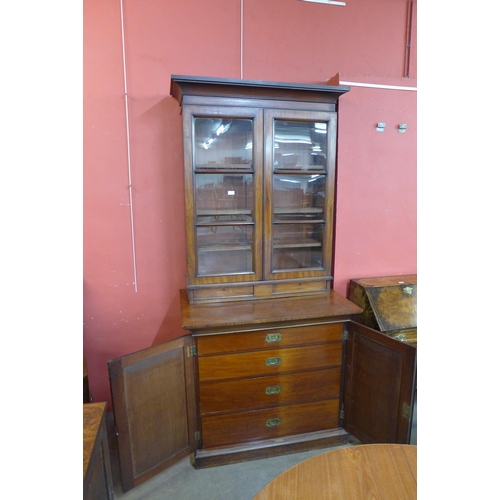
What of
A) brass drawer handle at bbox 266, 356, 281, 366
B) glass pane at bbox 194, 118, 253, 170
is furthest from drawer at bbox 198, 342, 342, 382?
glass pane at bbox 194, 118, 253, 170

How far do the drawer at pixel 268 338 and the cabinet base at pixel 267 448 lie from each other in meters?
0.58

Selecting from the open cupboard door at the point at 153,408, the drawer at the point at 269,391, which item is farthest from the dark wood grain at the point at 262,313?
the drawer at the point at 269,391

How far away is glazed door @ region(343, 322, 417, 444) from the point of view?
169cm

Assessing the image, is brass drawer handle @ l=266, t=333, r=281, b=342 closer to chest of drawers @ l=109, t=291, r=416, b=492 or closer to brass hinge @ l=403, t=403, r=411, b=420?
chest of drawers @ l=109, t=291, r=416, b=492

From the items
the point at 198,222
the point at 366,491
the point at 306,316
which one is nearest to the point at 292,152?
the point at 198,222

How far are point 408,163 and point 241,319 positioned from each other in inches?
61.9

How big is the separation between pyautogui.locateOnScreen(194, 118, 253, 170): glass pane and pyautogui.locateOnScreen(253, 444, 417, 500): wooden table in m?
1.46

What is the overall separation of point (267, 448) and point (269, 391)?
0.35 meters

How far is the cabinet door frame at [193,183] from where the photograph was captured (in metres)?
1.81

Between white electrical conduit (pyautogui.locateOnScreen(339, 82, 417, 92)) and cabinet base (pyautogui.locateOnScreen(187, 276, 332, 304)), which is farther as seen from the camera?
white electrical conduit (pyautogui.locateOnScreen(339, 82, 417, 92))
